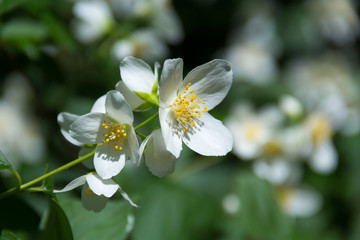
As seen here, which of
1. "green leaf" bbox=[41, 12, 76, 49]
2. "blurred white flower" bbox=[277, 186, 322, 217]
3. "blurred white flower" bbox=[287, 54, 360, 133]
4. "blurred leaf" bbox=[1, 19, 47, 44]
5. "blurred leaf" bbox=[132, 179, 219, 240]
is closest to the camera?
"blurred leaf" bbox=[1, 19, 47, 44]

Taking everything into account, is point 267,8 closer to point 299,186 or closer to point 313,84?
point 313,84

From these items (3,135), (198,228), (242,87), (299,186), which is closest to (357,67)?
(242,87)

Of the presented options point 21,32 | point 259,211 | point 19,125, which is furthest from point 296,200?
point 21,32

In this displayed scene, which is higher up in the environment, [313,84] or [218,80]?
[218,80]

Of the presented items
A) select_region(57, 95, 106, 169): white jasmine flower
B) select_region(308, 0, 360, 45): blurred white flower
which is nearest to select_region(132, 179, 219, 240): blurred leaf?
select_region(57, 95, 106, 169): white jasmine flower

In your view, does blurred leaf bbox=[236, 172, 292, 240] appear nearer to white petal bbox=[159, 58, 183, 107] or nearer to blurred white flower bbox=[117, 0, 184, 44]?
blurred white flower bbox=[117, 0, 184, 44]

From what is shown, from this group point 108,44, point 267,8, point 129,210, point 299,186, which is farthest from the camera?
point 267,8
